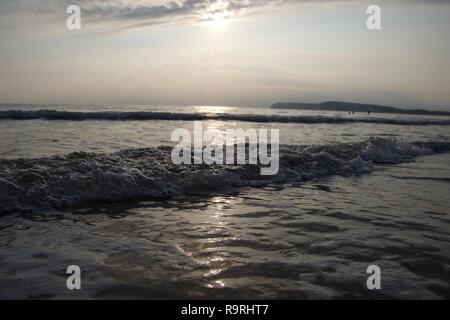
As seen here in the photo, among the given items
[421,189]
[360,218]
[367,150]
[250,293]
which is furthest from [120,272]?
[367,150]

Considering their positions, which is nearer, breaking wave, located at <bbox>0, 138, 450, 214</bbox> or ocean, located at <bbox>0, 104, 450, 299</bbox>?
ocean, located at <bbox>0, 104, 450, 299</bbox>

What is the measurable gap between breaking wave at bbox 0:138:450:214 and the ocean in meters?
0.03

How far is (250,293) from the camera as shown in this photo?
3.26 metres

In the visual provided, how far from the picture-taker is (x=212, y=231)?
4.89m

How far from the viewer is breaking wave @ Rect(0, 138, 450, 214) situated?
6227 mm

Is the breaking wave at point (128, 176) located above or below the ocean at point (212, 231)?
above

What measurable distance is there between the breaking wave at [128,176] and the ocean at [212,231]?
0.03 meters

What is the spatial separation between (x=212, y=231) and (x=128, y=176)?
2849 mm

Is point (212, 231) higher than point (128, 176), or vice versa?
point (128, 176)

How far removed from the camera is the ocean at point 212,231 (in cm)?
342

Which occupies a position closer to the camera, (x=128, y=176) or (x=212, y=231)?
(x=212, y=231)

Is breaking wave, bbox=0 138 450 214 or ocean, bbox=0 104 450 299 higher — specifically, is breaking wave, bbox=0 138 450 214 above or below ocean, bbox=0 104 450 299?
above

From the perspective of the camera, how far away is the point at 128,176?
7176 millimetres
